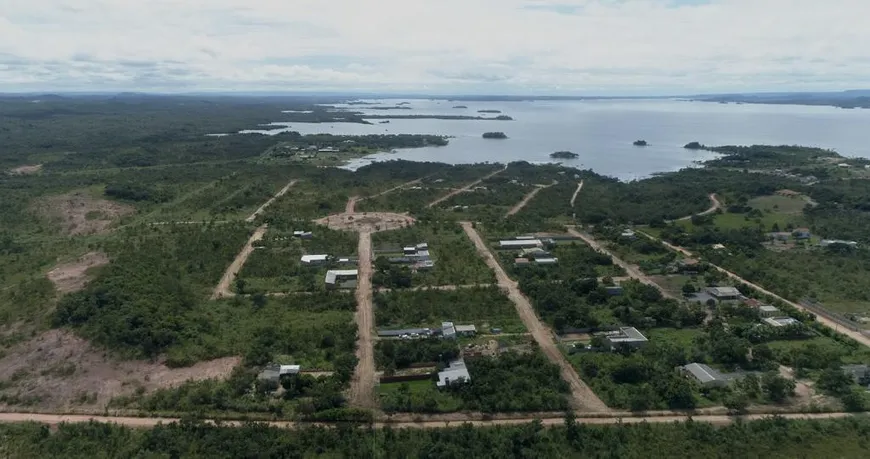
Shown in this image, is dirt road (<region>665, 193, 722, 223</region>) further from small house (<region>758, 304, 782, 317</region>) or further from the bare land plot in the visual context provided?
the bare land plot

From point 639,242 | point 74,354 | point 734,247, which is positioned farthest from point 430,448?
point 734,247

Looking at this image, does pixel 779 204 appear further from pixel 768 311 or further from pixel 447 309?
pixel 447 309

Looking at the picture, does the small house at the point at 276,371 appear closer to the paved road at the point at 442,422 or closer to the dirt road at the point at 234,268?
the paved road at the point at 442,422

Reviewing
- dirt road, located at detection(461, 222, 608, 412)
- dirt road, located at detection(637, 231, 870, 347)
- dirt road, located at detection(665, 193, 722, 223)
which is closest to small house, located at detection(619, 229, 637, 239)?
dirt road, located at detection(637, 231, 870, 347)

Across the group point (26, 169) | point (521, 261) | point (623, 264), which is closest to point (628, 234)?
point (623, 264)

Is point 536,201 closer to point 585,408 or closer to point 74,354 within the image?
point 585,408
